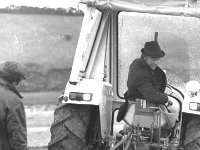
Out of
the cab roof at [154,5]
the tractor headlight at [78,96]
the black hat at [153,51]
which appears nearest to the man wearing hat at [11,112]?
the tractor headlight at [78,96]

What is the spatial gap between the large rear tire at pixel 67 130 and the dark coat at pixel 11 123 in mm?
782

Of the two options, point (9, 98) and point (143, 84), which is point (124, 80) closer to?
point (143, 84)

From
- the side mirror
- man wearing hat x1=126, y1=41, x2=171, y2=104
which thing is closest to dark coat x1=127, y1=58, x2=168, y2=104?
man wearing hat x1=126, y1=41, x2=171, y2=104

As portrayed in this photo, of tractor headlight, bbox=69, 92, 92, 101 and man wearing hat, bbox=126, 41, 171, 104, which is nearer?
tractor headlight, bbox=69, 92, 92, 101

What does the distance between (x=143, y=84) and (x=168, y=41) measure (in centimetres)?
158

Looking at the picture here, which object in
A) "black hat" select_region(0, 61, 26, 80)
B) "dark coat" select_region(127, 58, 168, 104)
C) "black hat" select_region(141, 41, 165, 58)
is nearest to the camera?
"black hat" select_region(0, 61, 26, 80)

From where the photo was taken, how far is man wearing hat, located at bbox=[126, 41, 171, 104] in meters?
7.97

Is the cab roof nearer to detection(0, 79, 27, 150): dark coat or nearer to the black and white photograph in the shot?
the black and white photograph

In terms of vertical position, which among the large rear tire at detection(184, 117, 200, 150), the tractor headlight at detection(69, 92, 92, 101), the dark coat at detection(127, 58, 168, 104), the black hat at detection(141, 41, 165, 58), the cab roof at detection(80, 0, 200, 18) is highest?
the cab roof at detection(80, 0, 200, 18)

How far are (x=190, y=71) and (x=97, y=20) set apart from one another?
1712mm

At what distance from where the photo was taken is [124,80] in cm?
972

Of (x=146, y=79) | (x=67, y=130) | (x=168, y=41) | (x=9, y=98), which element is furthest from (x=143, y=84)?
(x=9, y=98)

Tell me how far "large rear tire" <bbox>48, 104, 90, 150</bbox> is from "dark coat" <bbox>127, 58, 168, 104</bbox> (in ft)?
2.32

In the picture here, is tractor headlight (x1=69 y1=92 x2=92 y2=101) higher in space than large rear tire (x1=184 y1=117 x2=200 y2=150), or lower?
higher
